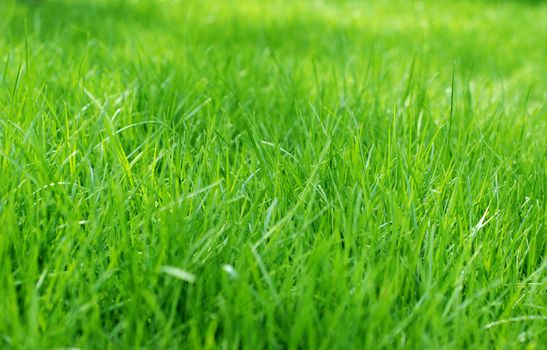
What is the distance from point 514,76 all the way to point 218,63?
1631 millimetres

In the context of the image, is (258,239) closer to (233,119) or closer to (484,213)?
(484,213)

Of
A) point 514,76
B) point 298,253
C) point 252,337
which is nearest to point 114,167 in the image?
point 298,253

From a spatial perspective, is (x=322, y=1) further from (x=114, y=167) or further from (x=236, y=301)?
(x=236, y=301)

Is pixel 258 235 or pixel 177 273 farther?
pixel 258 235

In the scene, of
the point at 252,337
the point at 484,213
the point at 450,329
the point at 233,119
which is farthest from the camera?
the point at 233,119

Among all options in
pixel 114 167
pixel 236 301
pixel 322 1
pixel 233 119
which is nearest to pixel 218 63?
pixel 233 119

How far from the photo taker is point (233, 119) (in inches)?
88.4

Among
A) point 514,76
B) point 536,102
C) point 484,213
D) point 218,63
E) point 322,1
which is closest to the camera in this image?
point 484,213

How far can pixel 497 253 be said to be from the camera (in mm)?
1479

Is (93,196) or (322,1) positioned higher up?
(93,196)

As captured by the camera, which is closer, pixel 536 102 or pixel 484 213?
pixel 484 213

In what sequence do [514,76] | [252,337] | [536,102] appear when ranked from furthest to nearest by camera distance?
[514,76] < [536,102] < [252,337]

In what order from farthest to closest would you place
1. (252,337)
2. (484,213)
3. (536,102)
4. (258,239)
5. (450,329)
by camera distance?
1. (536,102)
2. (484,213)
3. (258,239)
4. (450,329)
5. (252,337)

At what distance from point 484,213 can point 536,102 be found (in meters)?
1.79
